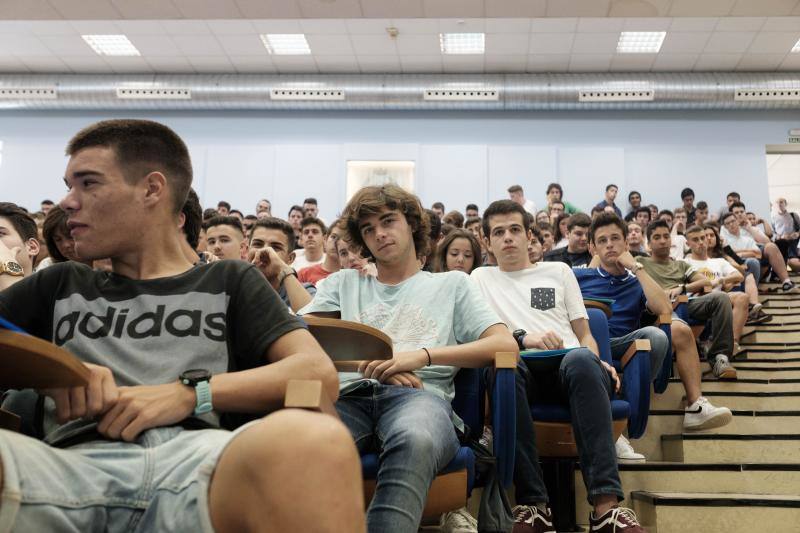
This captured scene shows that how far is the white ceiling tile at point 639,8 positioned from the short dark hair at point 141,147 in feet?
16.3

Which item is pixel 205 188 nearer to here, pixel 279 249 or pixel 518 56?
pixel 518 56

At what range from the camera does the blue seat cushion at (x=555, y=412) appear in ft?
7.29

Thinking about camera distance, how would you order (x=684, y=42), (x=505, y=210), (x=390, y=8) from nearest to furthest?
(x=505, y=210)
(x=390, y=8)
(x=684, y=42)

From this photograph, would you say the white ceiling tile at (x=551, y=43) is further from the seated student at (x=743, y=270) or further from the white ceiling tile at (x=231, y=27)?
the seated student at (x=743, y=270)

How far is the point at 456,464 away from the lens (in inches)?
63.9

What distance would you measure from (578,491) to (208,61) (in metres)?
8.47

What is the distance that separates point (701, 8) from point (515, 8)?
1.57m

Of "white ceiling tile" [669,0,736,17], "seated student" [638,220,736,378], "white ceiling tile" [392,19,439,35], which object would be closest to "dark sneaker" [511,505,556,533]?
"seated student" [638,220,736,378]

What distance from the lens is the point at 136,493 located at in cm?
83

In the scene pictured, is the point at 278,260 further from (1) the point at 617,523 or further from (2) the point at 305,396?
(2) the point at 305,396

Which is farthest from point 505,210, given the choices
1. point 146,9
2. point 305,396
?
point 146,9

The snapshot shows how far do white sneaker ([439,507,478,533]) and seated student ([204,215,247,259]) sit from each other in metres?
1.58

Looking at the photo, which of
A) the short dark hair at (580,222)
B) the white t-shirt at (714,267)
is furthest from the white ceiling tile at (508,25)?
the short dark hair at (580,222)

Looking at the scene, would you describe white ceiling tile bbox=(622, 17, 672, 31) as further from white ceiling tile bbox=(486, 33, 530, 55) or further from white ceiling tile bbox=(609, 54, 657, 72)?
white ceiling tile bbox=(486, 33, 530, 55)
